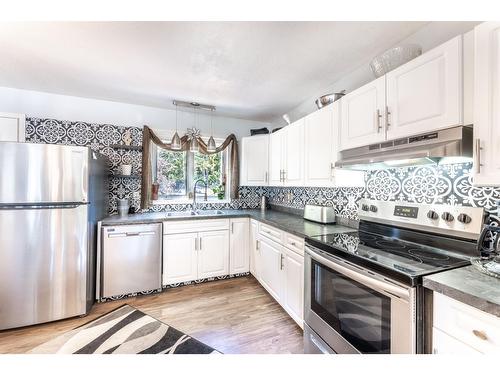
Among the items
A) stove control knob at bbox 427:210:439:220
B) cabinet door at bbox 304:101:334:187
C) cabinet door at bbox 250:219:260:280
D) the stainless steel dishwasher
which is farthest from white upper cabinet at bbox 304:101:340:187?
the stainless steel dishwasher

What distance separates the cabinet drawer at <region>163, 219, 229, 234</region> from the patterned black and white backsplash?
64 cm

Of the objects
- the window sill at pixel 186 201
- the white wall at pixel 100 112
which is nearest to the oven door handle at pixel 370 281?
the window sill at pixel 186 201

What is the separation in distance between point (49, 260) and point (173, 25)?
2240mm

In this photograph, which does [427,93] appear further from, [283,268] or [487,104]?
[283,268]

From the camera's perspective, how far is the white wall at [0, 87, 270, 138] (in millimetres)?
2512

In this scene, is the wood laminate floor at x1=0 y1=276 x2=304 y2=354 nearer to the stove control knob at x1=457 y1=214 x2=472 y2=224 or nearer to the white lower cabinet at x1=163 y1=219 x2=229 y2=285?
the white lower cabinet at x1=163 y1=219 x2=229 y2=285

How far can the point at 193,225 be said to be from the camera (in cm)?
271

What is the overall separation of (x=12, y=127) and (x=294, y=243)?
3302mm

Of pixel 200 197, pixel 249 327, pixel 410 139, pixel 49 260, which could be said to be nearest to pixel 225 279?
pixel 249 327

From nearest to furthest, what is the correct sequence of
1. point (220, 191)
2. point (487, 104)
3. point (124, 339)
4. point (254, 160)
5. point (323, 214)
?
1. point (487, 104)
2. point (124, 339)
3. point (323, 214)
4. point (254, 160)
5. point (220, 191)

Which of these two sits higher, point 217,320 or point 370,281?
point 370,281

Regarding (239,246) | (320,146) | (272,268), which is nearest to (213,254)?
(239,246)

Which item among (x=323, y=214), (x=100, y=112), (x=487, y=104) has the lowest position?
(x=323, y=214)

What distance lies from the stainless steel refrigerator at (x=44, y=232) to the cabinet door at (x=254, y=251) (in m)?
1.80
